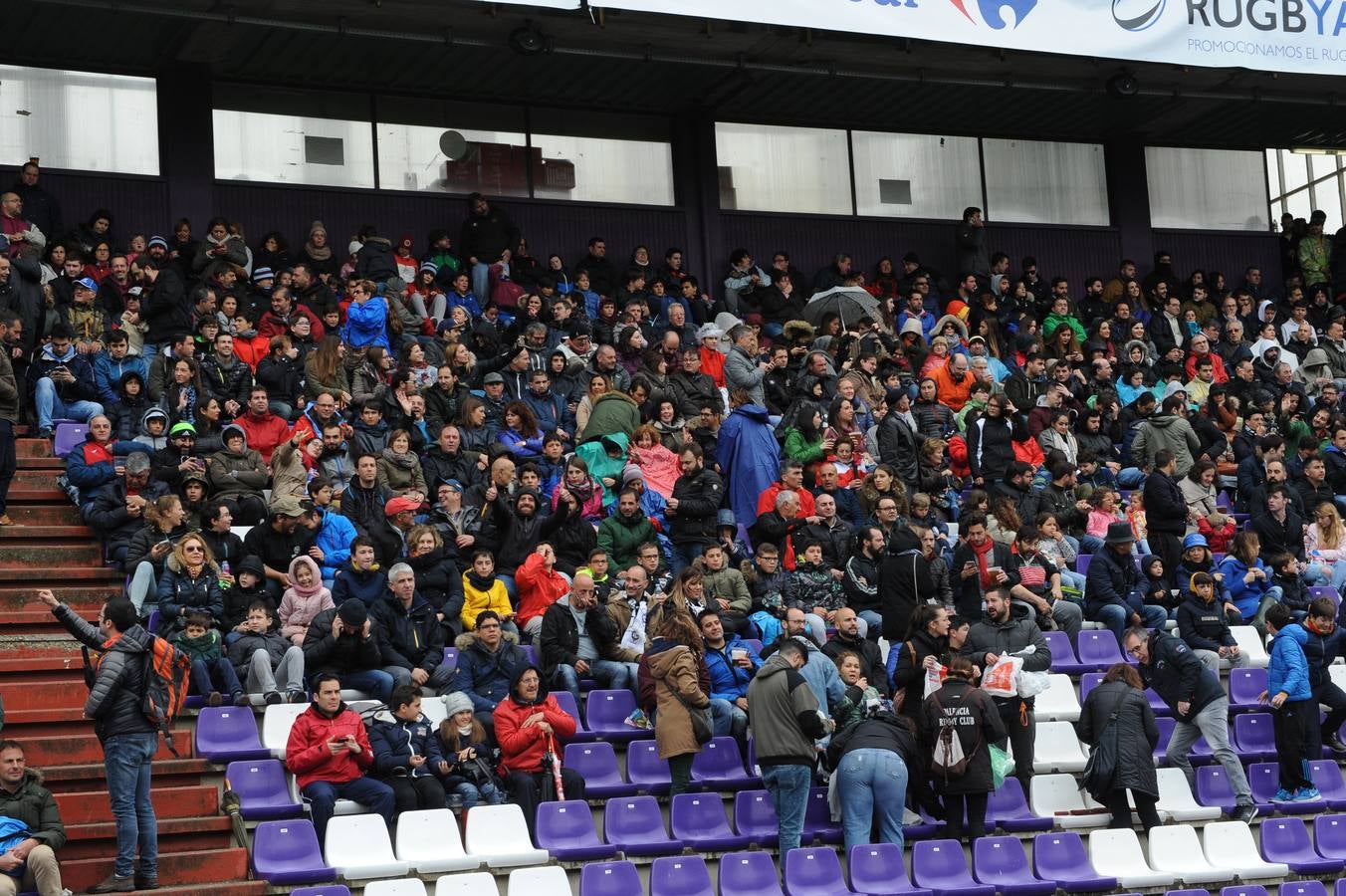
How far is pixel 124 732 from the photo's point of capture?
34.2 ft

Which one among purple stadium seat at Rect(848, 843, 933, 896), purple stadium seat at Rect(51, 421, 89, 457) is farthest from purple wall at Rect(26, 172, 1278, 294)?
purple stadium seat at Rect(848, 843, 933, 896)

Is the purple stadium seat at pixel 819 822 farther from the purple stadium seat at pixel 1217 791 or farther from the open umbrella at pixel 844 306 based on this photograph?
the open umbrella at pixel 844 306

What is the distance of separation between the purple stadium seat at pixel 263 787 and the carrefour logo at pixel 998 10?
36.7 ft

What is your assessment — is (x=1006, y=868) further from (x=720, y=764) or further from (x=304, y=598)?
(x=304, y=598)

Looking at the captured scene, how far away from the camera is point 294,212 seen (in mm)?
20297

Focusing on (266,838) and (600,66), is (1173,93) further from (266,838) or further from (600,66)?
(266,838)

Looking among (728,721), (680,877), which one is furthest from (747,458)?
(680,877)

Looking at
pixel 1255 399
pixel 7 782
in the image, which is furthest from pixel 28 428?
pixel 1255 399

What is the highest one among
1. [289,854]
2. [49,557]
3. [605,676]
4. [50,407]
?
[50,407]

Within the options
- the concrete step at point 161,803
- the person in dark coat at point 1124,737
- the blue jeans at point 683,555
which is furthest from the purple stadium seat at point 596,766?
the person in dark coat at point 1124,737

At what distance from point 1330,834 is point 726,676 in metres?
4.51

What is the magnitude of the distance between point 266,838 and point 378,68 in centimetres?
1180

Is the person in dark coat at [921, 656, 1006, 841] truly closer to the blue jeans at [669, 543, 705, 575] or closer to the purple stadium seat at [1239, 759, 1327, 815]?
the purple stadium seat at [1239, 759, 1327, 815]

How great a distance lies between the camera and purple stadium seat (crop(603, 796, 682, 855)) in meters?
11.8
